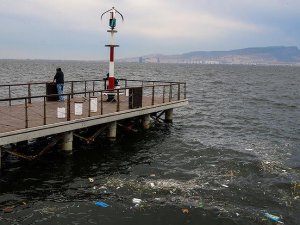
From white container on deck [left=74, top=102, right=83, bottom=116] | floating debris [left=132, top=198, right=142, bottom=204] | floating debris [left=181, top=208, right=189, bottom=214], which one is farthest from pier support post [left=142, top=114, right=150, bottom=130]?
floating debris [left=181, top=208, right=189, bottom=214]

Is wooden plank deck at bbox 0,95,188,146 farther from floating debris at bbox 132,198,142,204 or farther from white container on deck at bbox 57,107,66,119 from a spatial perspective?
floating debris at bbox 132,198,142,204

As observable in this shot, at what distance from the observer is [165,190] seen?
40.3 ft

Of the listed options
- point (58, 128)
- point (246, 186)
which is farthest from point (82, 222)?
point (246, 186)

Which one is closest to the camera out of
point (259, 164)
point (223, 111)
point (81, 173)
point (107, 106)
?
point (81, 173)

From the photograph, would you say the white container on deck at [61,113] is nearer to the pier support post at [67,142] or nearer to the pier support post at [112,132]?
the pier support post at [67,142]

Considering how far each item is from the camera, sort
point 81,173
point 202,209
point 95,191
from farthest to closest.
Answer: point 81,173 < point 95,191 < point 202,209

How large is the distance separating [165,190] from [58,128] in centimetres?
468

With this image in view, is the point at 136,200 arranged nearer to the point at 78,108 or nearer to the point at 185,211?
the point at 185,211

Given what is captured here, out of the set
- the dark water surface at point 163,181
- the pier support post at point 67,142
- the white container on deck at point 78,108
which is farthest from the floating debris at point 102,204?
the white container on deck at point 78,108

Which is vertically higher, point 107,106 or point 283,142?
point 107,106

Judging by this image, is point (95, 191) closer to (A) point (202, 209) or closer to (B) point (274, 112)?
(A) point (202, 209)

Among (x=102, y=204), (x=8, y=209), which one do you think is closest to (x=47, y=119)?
(x=8, y=209)

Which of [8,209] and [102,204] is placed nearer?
[8,209]

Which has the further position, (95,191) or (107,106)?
(107,106)
